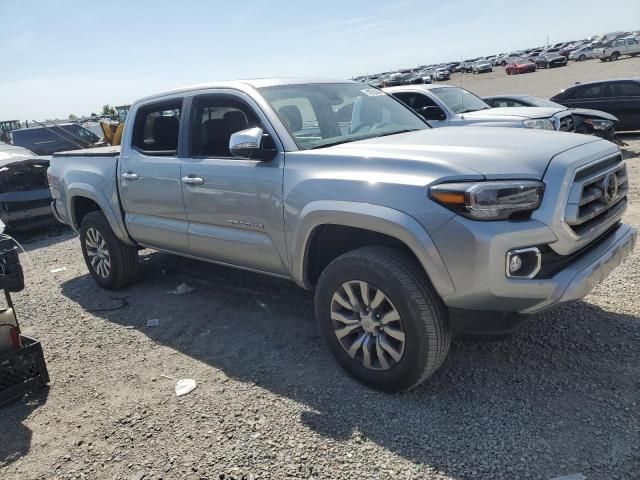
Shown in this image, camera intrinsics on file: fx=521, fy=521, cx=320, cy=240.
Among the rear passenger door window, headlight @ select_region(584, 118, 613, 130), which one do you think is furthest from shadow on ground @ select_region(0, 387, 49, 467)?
headlight @ select_region(584, 118, 613, 130)

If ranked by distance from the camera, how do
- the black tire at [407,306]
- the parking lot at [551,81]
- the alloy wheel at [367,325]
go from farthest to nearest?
the parking lot at [551,81]
the alloy wheel at [367,325]
the black tire at [407,306]

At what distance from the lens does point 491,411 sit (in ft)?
9.69

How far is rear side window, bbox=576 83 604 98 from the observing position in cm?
1318

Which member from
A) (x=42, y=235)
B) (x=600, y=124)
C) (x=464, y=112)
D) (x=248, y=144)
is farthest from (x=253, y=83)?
(x=600, y=124)

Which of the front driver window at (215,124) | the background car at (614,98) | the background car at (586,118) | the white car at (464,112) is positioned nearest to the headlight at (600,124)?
the background car at (586,118)

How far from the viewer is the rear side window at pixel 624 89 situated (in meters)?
12.6

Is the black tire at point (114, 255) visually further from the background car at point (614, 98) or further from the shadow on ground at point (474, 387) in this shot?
the background car at point (614, 98)

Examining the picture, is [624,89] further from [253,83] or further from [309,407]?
[309,407]

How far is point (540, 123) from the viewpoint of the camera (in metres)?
9.09

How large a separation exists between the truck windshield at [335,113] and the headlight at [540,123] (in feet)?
17.2

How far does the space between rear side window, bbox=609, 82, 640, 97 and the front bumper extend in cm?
1213

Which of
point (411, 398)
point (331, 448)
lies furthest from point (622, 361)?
point (331, 448)

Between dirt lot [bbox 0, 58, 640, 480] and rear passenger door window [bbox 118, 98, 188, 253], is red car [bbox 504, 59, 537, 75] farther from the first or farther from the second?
rear passenger door window [bbox 118, 98, 188, 253]

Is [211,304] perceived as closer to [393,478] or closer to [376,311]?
[376,311]
